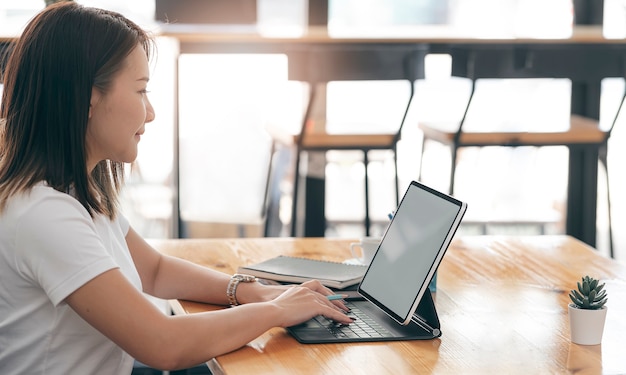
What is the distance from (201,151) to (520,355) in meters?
2.82

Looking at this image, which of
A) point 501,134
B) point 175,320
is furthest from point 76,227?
Answer: point 501,134

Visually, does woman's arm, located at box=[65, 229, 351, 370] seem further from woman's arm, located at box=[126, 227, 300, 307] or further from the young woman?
woman's arm, located at box=[126, 227, 300, 307]

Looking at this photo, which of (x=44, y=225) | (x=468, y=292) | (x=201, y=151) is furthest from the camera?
(x=201, y=151)

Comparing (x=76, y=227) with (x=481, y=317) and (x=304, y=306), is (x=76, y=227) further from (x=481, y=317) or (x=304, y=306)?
(x=481, y=317)

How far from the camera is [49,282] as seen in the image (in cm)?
132

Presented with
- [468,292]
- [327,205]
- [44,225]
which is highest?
[44,225]

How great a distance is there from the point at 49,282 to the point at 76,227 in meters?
0.09

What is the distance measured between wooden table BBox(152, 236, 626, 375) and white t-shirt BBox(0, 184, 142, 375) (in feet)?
0.67

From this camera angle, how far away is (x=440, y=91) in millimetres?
4348

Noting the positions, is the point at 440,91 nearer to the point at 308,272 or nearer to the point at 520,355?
the point at 308,272

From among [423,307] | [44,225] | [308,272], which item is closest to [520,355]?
[423,307]

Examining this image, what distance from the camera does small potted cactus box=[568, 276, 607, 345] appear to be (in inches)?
55.7

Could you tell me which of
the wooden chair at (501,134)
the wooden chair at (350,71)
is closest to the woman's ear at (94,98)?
the wooden chair at (350,71)

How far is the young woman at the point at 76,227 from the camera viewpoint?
132 cm
